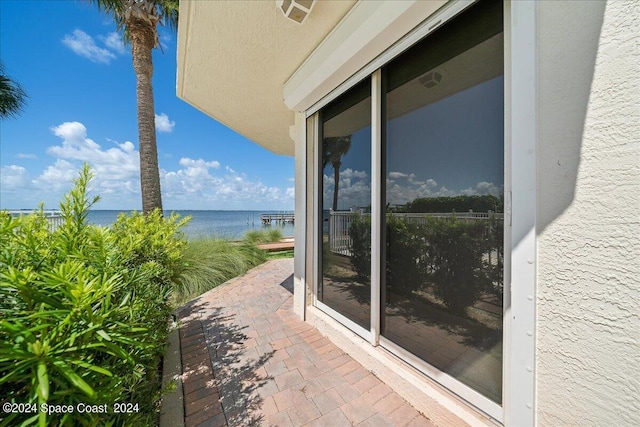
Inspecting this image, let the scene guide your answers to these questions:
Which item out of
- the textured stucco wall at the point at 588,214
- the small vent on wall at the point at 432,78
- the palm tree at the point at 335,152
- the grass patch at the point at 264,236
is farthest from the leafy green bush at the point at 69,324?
the grass patch at the point at 264,236

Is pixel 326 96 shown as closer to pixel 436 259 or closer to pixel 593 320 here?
pixel 436 259

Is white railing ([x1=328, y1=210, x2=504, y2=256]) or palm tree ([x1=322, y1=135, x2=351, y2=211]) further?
palm tree ([x1=322, y1=135, x2=351, y2=211])

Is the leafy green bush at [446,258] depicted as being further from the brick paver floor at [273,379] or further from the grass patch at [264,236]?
the grass patch at [264,236]

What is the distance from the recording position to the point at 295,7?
1886mm

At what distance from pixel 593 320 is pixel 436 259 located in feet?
2.76

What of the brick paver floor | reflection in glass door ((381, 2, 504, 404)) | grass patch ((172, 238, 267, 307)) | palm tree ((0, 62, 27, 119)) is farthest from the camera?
palm tree ((0, 62, 27, 119))

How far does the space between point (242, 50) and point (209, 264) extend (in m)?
4.46

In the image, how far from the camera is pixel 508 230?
1.31m

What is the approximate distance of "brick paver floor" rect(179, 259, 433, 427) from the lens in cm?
173

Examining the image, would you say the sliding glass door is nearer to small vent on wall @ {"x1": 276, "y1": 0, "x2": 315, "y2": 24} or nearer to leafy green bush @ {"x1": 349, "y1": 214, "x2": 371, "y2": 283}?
leafy green bush @ {"x1": 349, "y1": 214, "x2": 371, "y2": 283}

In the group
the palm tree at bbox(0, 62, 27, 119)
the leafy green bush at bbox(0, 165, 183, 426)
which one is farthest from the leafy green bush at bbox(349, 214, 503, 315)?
the palm tree at bbox(0, 62, 27, 119)

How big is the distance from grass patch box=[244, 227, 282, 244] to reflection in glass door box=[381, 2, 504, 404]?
9044 mm

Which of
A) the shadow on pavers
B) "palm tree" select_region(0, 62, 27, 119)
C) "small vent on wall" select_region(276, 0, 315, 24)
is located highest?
"palm tree" select_region(0, 62, 27, 119)

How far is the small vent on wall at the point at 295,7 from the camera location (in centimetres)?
185
